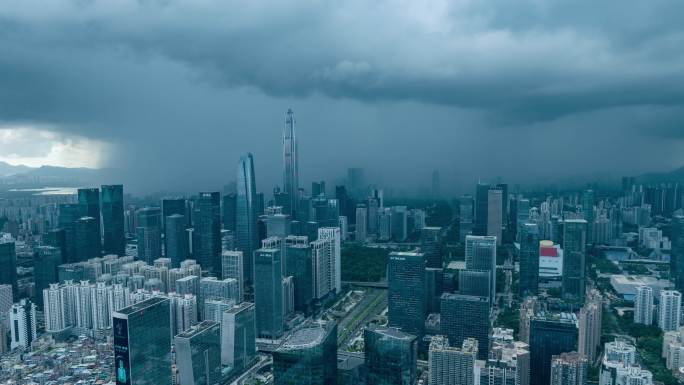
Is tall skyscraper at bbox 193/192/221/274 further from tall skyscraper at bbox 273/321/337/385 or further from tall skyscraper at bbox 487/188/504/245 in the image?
tall skyscraper at bbox 487/188/504/245

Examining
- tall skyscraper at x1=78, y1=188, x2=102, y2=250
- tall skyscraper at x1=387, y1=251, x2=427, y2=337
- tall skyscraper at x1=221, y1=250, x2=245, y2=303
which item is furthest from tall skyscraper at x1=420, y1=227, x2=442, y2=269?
tall skyscraper at x1=78, y1=188, x2=102, y2=250

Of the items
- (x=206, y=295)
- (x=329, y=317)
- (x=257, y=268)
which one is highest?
(x=257, y=268)

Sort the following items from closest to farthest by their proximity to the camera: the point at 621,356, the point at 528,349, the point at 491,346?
the point at 621,356 < the point at 528,349 < the point at 491,346

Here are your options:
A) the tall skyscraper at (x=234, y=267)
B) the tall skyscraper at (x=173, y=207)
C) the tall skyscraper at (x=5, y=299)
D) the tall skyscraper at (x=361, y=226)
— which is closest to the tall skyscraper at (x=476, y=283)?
the tall skyscraper at (x=234, y=267)

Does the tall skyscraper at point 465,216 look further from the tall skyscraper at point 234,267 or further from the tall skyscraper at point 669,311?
the tall skyscraper at point 234,267

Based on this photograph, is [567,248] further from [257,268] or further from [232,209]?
[232,209]

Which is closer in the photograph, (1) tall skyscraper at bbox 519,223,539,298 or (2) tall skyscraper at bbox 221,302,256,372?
(2) tall skyscraper at bbox 221,302,256,372

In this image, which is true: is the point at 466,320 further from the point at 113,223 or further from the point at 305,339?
the point at 113,223

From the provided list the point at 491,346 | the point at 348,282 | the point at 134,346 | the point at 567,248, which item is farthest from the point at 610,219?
the point at 134,346
